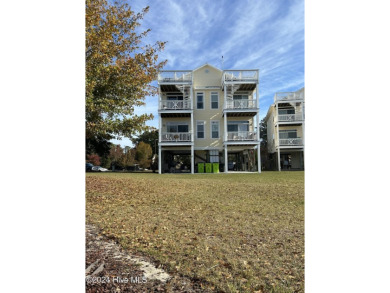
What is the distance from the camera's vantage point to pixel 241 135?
14.7 metres

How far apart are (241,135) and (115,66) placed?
12.0 m

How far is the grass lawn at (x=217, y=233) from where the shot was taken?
1822 mm

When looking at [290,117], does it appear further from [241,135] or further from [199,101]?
[199,101]

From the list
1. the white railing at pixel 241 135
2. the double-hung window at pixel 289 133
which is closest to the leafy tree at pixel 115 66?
the double-hung window at pixel 289 133

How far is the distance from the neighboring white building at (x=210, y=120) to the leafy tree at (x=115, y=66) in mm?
10144

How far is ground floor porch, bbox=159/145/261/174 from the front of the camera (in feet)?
46.4

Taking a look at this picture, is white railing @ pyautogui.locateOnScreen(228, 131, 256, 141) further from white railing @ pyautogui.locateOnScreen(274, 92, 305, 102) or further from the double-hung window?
white railing @ pyautogui.locateOnScreen(274, 92, 305, 102)

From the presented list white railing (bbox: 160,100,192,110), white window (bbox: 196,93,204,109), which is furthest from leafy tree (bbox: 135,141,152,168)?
white window (bbox: 196,93,204,109)

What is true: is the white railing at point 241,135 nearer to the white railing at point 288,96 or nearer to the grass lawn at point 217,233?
the grass lawn at point 217,233

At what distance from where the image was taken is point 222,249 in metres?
2.30
